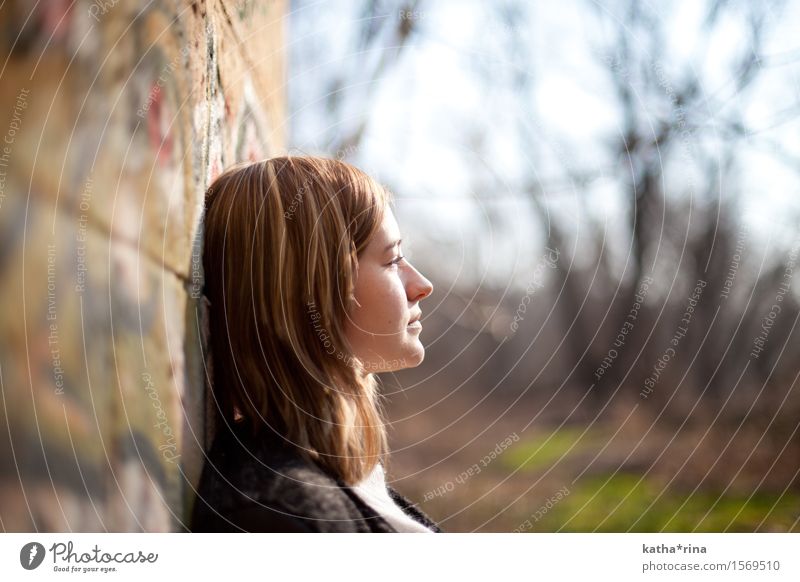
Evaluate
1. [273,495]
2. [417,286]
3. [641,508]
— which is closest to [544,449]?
[641,508]

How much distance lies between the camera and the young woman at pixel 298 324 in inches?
24.4

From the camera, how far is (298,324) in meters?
0.65

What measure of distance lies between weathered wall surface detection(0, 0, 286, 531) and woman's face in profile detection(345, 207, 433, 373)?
0.47ft

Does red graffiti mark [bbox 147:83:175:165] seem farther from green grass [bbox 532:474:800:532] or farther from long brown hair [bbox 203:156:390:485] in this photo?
green grass [bbox 532:474:800:532]

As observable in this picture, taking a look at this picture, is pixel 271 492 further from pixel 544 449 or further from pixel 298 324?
pixel 544 449

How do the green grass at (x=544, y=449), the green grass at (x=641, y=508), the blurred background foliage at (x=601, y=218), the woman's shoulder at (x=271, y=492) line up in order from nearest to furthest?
1. the woman's shoulder at (x=271, y=492)
2. the blurred background foliage at (x=601, y=218)
3. the green grass at (x=641, y=508)
4. the green grass at (x=544, y=449)

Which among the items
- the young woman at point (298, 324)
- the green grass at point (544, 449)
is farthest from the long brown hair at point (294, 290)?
the green grass at point (544, 449)

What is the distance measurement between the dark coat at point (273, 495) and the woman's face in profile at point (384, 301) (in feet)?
0.40

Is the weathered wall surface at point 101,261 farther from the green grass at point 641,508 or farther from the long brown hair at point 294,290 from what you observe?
the green grass at point 641,508

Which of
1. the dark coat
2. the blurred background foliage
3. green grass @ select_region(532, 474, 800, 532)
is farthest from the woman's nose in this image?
green grass @ select_region(532, 474, 800, 532)

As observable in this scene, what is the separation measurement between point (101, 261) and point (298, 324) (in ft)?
0.59
